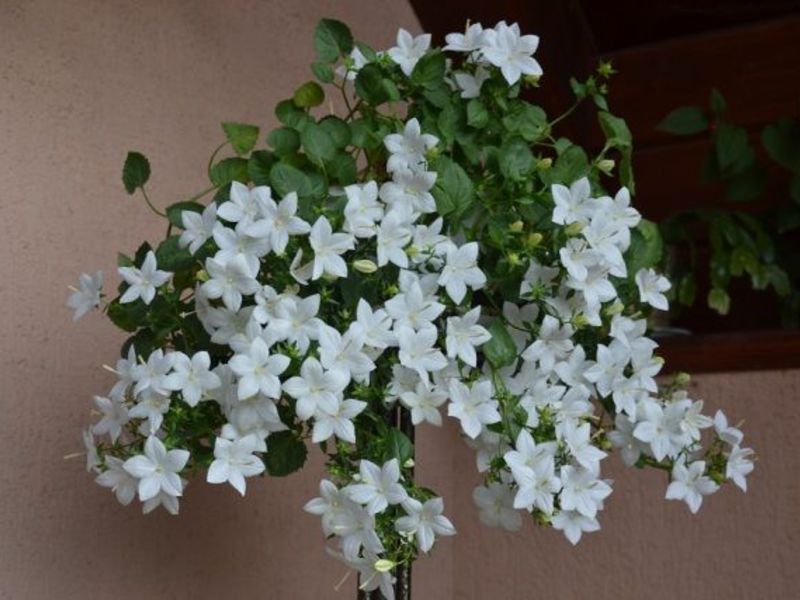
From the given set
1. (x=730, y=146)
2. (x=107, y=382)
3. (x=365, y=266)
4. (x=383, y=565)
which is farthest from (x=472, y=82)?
(x=730, y=146)

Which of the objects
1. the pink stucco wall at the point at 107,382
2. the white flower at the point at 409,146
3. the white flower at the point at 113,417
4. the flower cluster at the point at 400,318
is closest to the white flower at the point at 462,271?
the flower cluster at the point at 400,318

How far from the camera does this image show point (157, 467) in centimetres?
98

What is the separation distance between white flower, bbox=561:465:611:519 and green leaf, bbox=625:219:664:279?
8.8 inches

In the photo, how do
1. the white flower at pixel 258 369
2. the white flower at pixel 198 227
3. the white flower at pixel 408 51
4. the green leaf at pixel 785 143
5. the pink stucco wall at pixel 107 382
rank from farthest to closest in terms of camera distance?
the green leaf at pixel 785 143
the pink stucco wall at pixel 107 382
the white flower at pixel 408 51
the white flower at pixel 198 227
the white flower at pixel 258 369

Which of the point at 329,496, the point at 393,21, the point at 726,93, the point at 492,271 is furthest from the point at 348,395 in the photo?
the point at 726,93

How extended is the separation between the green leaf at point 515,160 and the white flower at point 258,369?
0.30 m

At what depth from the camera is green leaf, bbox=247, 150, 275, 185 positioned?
110cm

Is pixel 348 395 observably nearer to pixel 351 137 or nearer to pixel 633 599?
pixel 351 137

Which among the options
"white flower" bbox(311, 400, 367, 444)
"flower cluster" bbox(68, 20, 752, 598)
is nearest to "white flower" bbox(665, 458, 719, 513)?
"flower cluster" bbox(68, 20, 752, 598)

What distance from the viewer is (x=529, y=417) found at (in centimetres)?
106

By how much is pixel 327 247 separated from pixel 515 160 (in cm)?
23

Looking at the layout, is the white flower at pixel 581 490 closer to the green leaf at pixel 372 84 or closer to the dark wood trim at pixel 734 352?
the green leaf at pixel 372 84

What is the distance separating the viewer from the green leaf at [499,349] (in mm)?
1061

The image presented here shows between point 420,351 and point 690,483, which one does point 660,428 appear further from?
point 420,351
